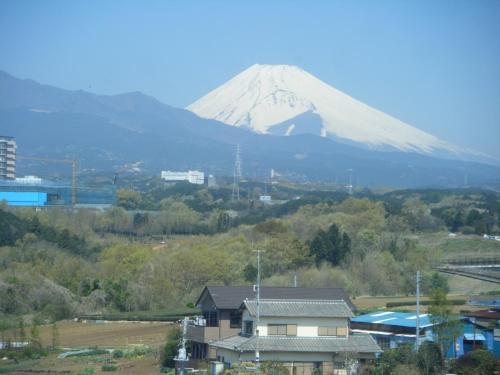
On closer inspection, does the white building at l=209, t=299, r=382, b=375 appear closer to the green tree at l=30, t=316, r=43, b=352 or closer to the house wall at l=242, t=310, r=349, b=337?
the house wall at l=242, t=310, r=349, b=337

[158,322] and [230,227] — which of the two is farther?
[230,227]

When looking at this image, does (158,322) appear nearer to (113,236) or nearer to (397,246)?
(397,246)

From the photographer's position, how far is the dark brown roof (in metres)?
19.9

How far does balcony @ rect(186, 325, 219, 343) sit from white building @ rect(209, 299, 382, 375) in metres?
0.80

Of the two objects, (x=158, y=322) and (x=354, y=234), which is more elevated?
(x=354, y=234)

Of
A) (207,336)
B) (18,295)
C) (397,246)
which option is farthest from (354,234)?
(207,336)

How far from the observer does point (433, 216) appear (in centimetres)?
5788

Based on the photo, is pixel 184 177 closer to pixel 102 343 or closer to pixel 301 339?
pixel 102 343

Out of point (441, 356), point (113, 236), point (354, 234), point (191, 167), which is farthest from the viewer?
point (191, 167)

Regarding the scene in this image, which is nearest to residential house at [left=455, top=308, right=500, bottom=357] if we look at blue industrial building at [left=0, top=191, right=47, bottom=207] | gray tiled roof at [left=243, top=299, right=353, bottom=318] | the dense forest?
gray tiled roof at [left=243, top=299, right=353, bottom=318]

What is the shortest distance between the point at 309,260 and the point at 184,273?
5.42m

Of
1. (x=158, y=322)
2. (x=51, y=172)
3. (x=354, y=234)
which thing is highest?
(x=51, y=172)

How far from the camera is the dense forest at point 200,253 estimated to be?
1323 inches

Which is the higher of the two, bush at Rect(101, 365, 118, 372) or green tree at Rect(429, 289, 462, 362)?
green tree at Rect(429, 289, 462, 362)
